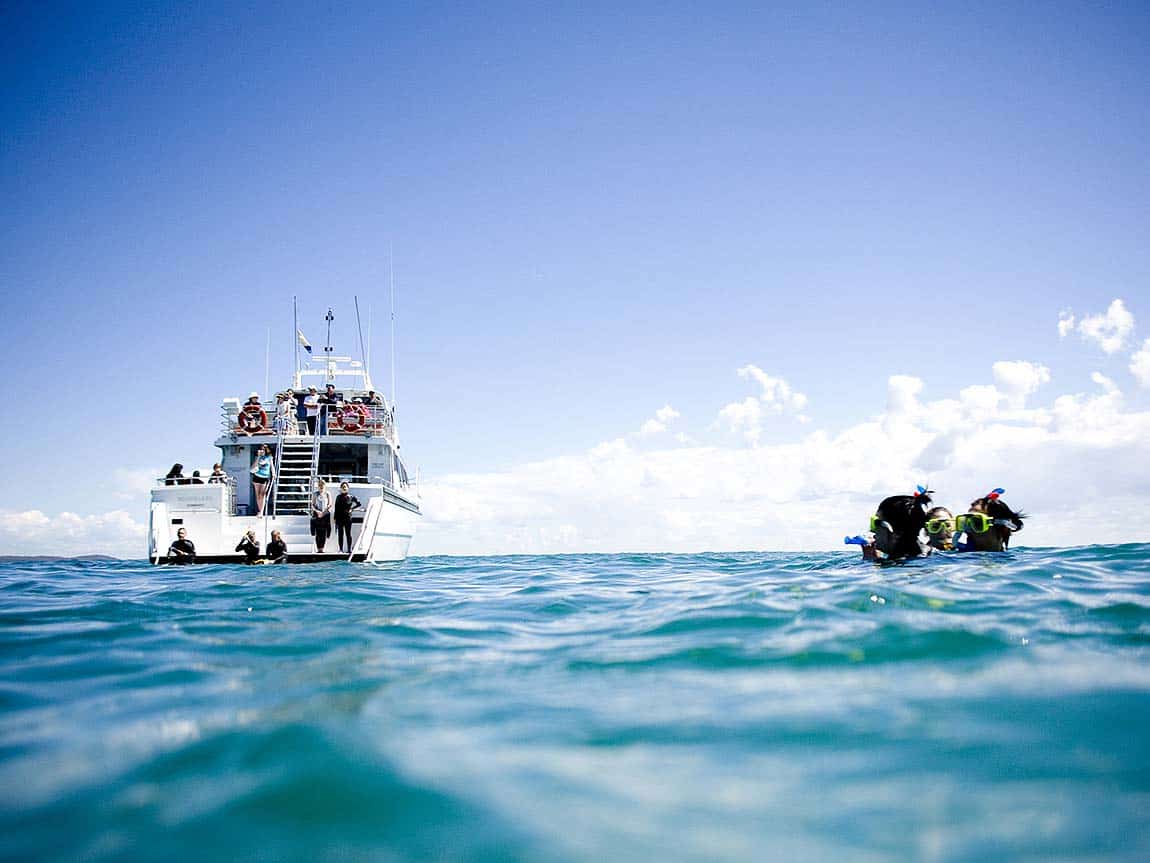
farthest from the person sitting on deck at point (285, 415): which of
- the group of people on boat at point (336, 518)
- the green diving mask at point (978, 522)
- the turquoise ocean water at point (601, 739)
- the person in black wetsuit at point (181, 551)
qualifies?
the green diving mask at point (978, 522)

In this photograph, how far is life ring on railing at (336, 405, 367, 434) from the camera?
2231 cm

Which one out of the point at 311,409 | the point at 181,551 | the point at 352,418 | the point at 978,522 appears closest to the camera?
the point at 978,522

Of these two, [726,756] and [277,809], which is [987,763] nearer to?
[726,756]

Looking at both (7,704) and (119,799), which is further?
(7,704)

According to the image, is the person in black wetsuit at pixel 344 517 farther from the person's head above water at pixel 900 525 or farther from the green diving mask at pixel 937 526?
the green diving mask at pixel 937 526

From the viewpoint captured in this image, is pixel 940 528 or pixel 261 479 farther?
pixel 261 479

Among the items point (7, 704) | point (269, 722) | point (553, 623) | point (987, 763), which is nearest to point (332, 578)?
point (553, 623)

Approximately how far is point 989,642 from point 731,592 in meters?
3.39

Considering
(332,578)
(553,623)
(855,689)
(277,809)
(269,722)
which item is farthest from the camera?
(332,578)

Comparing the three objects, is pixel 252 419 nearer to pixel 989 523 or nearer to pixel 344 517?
pixel 344 517

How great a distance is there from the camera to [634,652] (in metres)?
4.34

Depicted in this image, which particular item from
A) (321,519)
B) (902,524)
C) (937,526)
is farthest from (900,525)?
(321,519)

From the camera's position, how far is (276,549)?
666 inches

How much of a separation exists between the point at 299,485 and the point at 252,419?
289 centimetres
